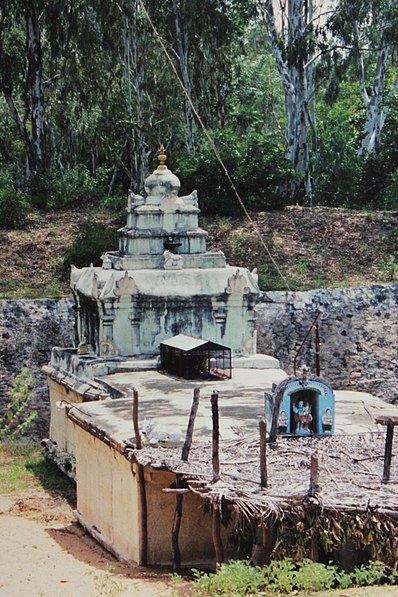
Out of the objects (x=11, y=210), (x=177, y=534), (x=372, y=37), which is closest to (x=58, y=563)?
(x=177, y=534)

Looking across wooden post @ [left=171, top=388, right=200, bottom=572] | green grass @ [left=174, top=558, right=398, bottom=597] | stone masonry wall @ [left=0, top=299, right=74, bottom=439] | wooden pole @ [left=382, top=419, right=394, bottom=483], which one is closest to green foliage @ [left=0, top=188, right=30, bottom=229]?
stone masonry wall @ [left=0, top=299, right=74, bottom=439]

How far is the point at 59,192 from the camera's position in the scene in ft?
130

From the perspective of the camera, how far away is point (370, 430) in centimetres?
2044

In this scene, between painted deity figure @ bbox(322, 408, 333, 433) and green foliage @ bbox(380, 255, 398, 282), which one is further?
green foliage @ bbox(380, 255, 398, 282)

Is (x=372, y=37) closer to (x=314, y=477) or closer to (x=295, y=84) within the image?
(x=295, y=84)

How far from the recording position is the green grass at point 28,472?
25281 millimetres

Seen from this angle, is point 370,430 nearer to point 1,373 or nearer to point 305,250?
point 1,373

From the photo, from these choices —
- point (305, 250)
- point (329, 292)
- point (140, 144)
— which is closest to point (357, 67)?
point (140, 144)

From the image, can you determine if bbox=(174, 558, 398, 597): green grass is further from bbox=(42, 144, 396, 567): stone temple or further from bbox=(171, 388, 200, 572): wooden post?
bbox=(171, 388, 200, 572): wooden post

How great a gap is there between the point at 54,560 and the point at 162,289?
324 inches

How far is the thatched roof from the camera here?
16766 mm

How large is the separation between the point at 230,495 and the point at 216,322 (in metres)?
9.83

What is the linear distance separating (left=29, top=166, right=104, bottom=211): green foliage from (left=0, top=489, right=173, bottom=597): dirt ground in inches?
635

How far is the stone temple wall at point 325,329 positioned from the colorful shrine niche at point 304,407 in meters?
11.0
